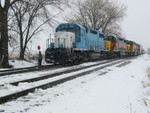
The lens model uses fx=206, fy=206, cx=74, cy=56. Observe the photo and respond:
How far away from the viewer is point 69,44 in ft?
58.7

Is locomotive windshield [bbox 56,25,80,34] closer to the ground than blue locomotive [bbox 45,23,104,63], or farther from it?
farther from it

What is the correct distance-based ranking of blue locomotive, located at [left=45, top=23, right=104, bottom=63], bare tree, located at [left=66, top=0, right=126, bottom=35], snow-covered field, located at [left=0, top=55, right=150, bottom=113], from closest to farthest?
snow-covered field, located at [left=0, top=55, right=150, bottom=113]
blue locomotive, located at [left=45, top=23, right=104, bottom=63]
bare tree, located at [left=66, top=0, right=126, bottom=35]

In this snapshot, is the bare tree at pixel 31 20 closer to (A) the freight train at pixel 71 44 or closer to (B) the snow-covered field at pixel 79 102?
(A) the freight train at pixel 71 44

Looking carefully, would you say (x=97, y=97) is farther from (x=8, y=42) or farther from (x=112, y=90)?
(x=8, y=42)

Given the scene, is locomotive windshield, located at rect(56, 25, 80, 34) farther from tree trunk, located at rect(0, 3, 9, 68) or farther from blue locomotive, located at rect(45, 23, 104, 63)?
tree trunk, located at rect(0, 3, 9, 68)

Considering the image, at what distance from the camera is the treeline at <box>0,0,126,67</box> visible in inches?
618

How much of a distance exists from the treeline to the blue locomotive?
2653 mm

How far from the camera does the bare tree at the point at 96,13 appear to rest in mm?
39281

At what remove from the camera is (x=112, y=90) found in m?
7.35

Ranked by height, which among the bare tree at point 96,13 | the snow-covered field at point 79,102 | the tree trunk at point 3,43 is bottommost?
the snow-covered field at point 79,102

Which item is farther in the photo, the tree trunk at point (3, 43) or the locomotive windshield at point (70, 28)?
the locomotive windshield at point (70, 28)

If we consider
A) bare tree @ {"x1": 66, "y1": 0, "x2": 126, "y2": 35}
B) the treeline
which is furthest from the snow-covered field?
bare tree @ {"x1": 66, "y1": 0, "x2": 126, "y2": 35}

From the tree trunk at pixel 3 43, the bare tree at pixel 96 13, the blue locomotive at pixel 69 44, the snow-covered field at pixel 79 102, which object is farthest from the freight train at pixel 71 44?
the bare tree at pixel 96 13

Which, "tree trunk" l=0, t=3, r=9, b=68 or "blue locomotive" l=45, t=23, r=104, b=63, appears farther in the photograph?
"blue locomotive" l=45, t=23, r=104, b=63
